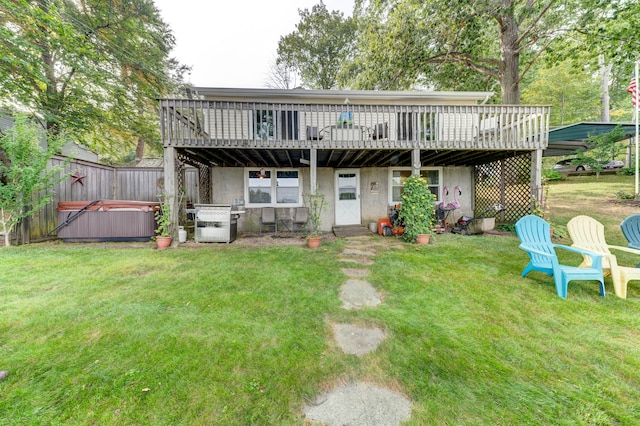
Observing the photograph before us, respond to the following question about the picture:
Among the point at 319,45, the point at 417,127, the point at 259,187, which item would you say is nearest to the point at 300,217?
the point at 259,187

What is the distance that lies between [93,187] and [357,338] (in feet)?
31.6

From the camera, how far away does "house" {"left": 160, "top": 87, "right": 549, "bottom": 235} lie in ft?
20.3

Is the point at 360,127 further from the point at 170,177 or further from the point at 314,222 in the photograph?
the point at 170,177

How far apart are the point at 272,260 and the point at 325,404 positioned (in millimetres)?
3318

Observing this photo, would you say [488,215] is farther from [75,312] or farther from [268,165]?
[75,312]

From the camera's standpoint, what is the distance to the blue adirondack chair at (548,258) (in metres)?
3.06

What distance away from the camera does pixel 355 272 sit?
4.12 meters

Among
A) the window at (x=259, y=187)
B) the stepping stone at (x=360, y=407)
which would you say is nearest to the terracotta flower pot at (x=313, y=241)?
the window at (x=259, y=187)

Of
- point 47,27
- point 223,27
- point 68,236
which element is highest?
point 223,27

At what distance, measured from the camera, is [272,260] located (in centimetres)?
471

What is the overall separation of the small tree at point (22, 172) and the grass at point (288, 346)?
80.4 inches

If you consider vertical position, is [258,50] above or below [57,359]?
above

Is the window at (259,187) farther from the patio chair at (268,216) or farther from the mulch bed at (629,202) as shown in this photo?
the mulch bed at (629,202)

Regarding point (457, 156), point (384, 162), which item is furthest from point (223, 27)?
point (457, 156)
